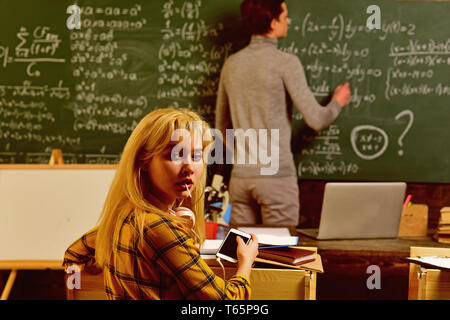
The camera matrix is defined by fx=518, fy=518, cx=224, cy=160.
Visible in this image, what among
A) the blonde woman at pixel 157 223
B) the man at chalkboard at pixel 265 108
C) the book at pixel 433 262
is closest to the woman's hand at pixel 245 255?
the blonde woman at pixel 157 223

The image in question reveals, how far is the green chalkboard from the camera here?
3.46 meters

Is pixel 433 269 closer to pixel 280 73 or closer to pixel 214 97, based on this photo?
pixel 280 73

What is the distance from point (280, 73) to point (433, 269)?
1687 mm

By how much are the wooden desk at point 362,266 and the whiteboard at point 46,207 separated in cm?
114

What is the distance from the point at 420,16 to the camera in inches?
135

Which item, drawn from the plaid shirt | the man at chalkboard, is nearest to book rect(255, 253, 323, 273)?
the plaid shirt

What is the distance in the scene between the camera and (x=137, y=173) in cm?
128

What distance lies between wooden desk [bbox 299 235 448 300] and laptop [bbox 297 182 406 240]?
4 cm

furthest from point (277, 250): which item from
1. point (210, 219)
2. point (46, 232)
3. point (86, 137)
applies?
point (86, 137)

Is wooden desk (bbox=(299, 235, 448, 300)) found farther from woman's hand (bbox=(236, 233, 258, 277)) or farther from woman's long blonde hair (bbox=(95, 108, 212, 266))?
woman's long blonde hair (bbox=(95, 108, 212, 266))

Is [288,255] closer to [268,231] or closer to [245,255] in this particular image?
[245,255]

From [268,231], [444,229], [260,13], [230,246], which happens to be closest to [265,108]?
[260,13]

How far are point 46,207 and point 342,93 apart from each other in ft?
6.54

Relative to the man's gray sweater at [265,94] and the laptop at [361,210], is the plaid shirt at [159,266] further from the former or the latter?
the man's gray sweater at [265,94]
